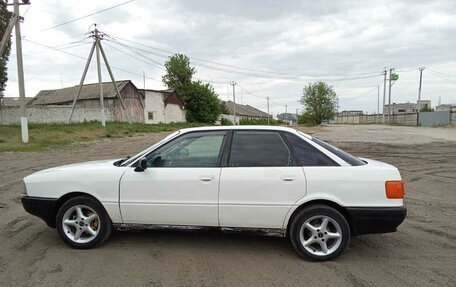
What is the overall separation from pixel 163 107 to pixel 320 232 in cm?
4542

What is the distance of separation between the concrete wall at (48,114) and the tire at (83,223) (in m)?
28.2

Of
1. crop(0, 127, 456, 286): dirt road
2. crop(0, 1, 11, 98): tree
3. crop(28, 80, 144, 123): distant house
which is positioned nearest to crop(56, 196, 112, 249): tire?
crop(0, 127, 456, 286): dirt road

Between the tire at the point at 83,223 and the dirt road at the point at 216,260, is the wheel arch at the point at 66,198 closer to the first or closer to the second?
the tire at the point at 83,223

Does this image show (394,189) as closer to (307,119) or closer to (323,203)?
(323,203)

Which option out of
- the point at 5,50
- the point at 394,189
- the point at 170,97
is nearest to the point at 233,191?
the point at 394,189

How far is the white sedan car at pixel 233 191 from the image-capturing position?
12.5 feet

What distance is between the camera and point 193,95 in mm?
53688

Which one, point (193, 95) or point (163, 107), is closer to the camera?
point (163, 107)

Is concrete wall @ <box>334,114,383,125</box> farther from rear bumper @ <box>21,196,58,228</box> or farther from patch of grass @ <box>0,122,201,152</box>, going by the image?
rear bumper @ <box>21,196,58,228</box>

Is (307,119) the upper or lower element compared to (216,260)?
upper

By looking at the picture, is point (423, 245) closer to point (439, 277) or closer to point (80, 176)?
point (439, 277)

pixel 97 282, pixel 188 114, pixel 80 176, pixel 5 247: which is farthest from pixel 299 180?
pixel 188 114

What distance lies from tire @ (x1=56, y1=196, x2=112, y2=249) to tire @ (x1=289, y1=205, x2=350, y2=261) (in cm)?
232

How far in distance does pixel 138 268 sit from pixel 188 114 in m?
50.5
